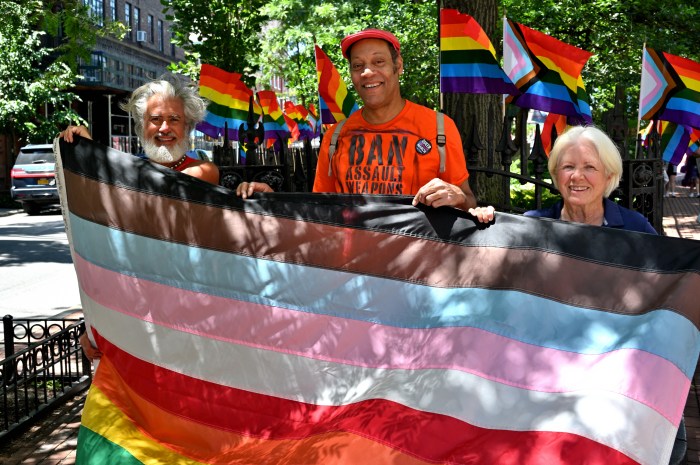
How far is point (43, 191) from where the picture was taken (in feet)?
82.4

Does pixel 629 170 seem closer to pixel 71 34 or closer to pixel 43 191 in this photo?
pixel 71 34

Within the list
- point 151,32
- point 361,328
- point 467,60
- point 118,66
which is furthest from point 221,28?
point 151,32

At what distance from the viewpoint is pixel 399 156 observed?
3.60 meters

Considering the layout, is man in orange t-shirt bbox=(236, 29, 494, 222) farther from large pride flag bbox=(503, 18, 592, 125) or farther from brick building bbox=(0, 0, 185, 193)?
brick building bbox=(0, 0, 185, 193)

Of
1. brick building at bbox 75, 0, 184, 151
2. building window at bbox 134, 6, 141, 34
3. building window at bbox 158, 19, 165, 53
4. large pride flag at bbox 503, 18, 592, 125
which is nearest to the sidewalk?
large pride flag at bbox 503, 18, 592, 125

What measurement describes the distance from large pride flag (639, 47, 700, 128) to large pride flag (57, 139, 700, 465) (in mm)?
4532

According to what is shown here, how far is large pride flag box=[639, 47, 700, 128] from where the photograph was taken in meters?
7.28

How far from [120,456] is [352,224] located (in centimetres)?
131

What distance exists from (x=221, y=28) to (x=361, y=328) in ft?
38.2

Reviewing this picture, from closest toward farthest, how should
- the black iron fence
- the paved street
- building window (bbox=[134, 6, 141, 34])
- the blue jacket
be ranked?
the blue jacket
the black iron fence
the paved street
building window (bbox=[134, 6, 141, 34])

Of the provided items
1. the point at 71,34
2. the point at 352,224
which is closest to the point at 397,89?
the point at 352,224

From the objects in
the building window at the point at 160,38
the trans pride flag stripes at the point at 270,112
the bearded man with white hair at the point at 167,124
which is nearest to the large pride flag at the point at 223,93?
the trans pride flag stripes at the point at 270,112

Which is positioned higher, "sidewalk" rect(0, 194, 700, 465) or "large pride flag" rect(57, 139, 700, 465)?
"large pride flag" rect(57, 139, 700, 465)

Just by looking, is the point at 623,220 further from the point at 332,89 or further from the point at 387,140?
the point at 332,89
